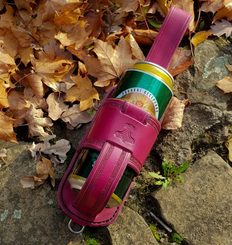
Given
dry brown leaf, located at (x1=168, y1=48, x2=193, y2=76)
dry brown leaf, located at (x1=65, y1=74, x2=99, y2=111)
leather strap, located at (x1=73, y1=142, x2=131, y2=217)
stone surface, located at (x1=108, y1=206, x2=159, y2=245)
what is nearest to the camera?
leather strap, located at (x1=73, y1=142, x2=131, y2=217)

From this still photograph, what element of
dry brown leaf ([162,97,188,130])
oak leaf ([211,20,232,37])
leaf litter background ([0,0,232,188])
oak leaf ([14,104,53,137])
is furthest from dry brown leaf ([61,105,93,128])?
oak leaf ([211,20,232,37])

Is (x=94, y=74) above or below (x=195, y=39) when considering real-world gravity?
below

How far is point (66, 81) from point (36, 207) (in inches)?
22.4

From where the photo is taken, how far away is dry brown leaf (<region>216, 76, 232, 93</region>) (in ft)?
7.49

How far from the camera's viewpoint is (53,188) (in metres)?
2.07

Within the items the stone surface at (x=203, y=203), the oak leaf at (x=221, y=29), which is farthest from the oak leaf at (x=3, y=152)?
the oak leaf at (x=221, y=29)

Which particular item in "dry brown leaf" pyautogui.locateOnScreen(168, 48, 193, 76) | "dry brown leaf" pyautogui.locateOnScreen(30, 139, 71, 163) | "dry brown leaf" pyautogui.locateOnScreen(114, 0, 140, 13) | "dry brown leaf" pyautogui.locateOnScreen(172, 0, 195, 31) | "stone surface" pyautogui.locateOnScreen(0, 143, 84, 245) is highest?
"dry brown leaf" pyautogui.locateOnScreen(172, 0, 195, 31)

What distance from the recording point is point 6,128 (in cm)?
207

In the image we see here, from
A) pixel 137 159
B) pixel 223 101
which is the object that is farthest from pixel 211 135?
pixel 137 159

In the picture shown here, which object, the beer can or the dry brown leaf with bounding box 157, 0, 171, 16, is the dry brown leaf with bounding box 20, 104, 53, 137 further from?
the dry brown leaf with bounding box 157, 0, 171, 16

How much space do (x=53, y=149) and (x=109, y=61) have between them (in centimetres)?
46

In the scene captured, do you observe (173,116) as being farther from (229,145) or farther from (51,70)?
(51,70)

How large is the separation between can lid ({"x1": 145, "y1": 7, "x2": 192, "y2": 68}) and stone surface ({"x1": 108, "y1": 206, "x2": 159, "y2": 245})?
652 millimetres

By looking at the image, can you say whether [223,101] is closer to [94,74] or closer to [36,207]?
[94,74]
